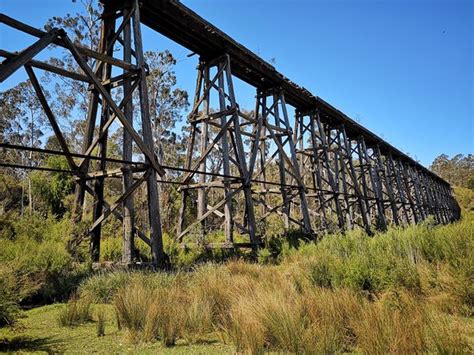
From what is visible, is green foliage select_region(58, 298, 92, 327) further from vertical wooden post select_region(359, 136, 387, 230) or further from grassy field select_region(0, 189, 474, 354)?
vertical wooden post select_region(359, 136, 387, 230)

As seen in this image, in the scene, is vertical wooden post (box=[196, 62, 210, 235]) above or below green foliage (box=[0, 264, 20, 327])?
above

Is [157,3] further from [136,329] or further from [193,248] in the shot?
[136,329]

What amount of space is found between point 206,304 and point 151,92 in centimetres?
2077

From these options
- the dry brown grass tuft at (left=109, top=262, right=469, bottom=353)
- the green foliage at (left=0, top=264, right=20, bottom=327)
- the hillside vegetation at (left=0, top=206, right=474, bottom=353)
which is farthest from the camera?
the green foliage at (left=0, top=264, right=20, bottom=327)

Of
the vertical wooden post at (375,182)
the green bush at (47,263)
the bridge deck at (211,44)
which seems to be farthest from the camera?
the vertical wooden post at (375,182)

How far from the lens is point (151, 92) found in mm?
21984

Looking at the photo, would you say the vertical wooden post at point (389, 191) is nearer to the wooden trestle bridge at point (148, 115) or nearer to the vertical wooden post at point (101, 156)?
the wooden trestle bridge at point (148, 115)

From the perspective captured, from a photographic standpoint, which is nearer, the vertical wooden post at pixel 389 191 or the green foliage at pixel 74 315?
the green foliage at pixel 74 315

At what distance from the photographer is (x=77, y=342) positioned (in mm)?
2947

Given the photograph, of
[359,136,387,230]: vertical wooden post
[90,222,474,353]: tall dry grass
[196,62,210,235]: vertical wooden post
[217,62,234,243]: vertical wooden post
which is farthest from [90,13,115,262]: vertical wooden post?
[359,136,387,230]: vertical wooden post

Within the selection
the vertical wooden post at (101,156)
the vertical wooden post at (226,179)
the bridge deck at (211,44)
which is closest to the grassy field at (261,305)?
the vertical wooden post at (101,156)

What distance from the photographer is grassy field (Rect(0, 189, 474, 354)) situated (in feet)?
8.30

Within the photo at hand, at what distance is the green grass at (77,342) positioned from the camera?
2734 mm

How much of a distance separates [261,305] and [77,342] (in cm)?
178
